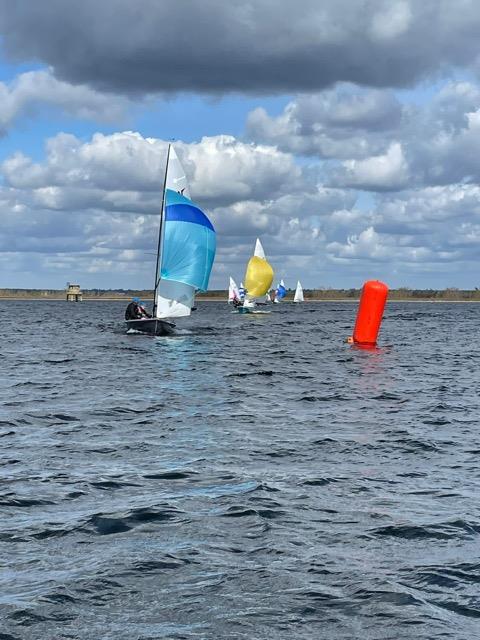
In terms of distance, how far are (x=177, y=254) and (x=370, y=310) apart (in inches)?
485

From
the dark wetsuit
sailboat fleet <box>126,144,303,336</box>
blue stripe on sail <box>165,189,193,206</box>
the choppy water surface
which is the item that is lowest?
the choppy water surface

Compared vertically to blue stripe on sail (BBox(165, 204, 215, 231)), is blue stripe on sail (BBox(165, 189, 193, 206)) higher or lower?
higher

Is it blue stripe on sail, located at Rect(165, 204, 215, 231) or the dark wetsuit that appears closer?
blue stripe on sail, located at Rect(165, 204, 215, 231)

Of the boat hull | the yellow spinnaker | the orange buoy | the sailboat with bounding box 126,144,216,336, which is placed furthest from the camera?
the yellow spinnaker

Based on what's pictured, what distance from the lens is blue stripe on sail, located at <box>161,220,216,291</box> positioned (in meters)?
47.3

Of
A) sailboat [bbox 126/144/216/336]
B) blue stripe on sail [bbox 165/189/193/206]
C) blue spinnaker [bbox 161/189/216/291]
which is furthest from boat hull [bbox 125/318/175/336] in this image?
blue stripe on sail [bbox 165/189/193/206]

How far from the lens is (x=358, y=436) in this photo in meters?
16.2

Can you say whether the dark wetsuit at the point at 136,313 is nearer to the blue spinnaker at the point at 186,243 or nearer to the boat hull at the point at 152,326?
the boat hull at the point at 152,326

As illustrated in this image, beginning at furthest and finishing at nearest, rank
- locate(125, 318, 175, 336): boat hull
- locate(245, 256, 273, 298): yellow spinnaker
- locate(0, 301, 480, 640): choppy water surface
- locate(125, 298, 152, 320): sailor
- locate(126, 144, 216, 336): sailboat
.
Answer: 1. locate(245, 256, 273, 298): yellow spinnaker
2. locate(125, 298, 152, 320): sailor
3. locate(126, 144, 216, 336): sailboat
4. locate(125, 318, 175, 336): boat hull
5. locate(0, 301, 480, 640): choppy water surface

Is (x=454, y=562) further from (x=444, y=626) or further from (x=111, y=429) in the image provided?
(x=111, y=429)

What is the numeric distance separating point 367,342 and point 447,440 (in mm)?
27513

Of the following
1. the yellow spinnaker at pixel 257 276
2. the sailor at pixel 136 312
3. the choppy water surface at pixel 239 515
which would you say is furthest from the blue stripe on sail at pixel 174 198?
the yellow spinnaker at pixel 257 276

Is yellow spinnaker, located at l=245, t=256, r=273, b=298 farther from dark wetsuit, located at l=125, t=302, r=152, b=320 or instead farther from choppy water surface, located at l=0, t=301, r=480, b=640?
choppy water surface, located at l=0, t=301, r=480, b=640

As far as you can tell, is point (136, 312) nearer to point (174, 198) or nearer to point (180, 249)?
point (180, 249)
